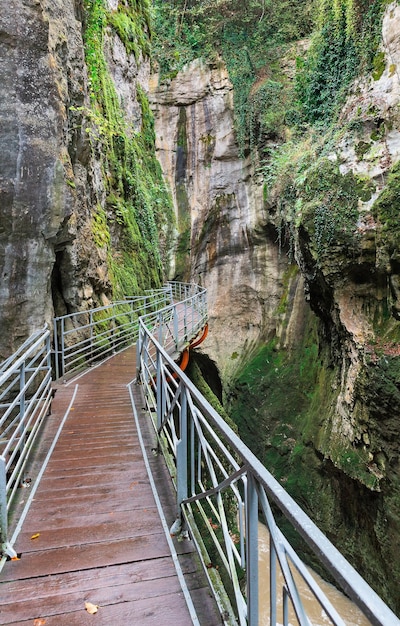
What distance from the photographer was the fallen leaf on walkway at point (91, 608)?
2.30 m

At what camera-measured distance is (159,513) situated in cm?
334

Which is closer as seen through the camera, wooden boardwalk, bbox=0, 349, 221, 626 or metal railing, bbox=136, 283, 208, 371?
wooden boardwalk, bbox=0, 349, 221, 626

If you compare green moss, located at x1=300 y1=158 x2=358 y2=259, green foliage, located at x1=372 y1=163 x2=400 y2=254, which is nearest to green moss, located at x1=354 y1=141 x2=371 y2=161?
green moss, located at x1=300 y1=158 x2=358 y2=259

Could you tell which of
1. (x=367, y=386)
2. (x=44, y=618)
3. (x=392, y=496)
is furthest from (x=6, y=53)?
(x=392, y=496)

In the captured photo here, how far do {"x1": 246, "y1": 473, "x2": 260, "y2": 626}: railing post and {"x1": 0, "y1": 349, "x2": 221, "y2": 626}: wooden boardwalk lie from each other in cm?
65

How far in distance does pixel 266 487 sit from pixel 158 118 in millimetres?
24964

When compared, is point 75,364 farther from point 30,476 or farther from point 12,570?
point 12,570

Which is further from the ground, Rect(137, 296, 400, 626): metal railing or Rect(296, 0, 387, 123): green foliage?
Rect(296, 0, 387, 123): green foliage

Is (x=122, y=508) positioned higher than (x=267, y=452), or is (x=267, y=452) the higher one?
(x=122, y=508)

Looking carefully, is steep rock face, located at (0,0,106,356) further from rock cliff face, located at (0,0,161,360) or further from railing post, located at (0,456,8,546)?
railing post, located at (0,456,8,546)

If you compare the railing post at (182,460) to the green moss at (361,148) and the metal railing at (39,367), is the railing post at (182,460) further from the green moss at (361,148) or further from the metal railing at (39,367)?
the green moss at (361,148)

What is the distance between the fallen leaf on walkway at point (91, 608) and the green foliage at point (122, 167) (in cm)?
987

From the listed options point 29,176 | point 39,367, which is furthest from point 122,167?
point 39,367

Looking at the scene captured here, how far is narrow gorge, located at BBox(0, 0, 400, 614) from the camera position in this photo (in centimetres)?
693
